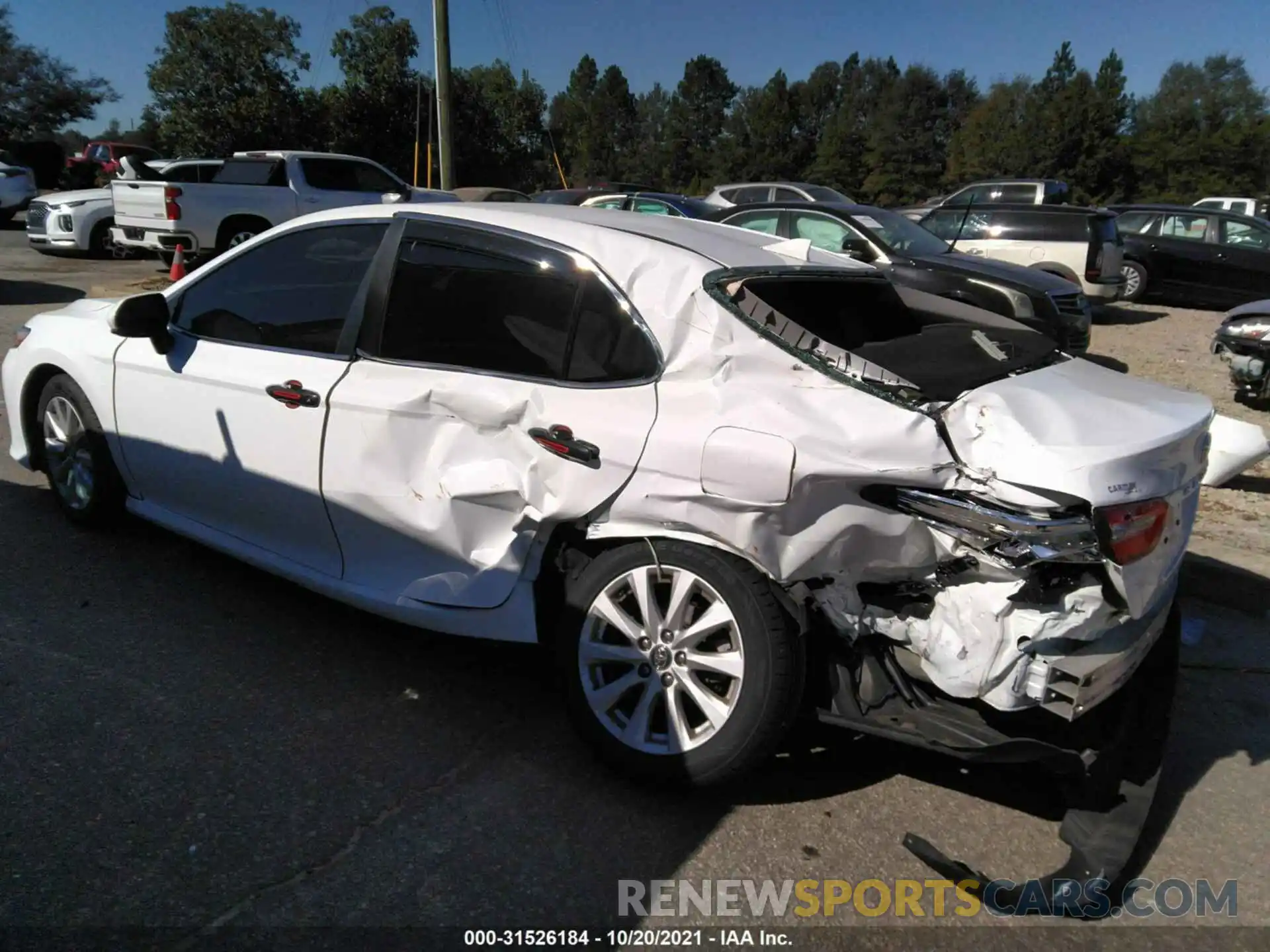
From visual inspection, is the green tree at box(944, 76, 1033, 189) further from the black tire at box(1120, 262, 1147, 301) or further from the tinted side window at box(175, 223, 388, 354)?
the tinted side window at box(175, 223, 388, 354)

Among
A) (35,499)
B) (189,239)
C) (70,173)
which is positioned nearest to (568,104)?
(70,173)

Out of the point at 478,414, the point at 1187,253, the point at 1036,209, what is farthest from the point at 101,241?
the point at 1187,253

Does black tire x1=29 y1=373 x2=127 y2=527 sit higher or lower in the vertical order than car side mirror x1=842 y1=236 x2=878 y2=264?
lower

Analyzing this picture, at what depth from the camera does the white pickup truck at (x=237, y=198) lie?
44.8 feet

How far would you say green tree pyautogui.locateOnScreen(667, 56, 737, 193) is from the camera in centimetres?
7431

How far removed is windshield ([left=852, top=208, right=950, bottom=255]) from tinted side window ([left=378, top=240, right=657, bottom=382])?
747cm

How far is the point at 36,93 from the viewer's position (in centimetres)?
4794

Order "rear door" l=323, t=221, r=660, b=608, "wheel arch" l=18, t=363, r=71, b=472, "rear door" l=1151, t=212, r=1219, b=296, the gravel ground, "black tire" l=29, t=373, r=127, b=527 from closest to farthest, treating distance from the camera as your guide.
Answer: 1. "rear door" l=323, t=221, r=660, b=608
2. "black tire" l=29, t=373, r=127, b=527
3. "wheel arch" l=18, t=363, r=71, b=472
4. the gravel ground
5. "rear door" l=1151, t=212, r=1219, b=296

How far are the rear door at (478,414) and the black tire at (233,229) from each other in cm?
1192

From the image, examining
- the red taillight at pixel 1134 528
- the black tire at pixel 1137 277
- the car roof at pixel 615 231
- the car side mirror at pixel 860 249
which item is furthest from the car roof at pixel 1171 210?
the red taillight at pixel 1134 528

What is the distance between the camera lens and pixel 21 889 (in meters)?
2.42

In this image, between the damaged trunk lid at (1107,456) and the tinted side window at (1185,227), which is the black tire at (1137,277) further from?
the damaged trunk lid at (1107,456)

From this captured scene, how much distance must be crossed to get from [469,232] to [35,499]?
3.24 metres

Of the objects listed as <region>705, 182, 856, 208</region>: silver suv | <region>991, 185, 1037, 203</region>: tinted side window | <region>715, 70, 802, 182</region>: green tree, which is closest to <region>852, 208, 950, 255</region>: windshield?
<region>705, 182, 856, 208</region>: silver suv
